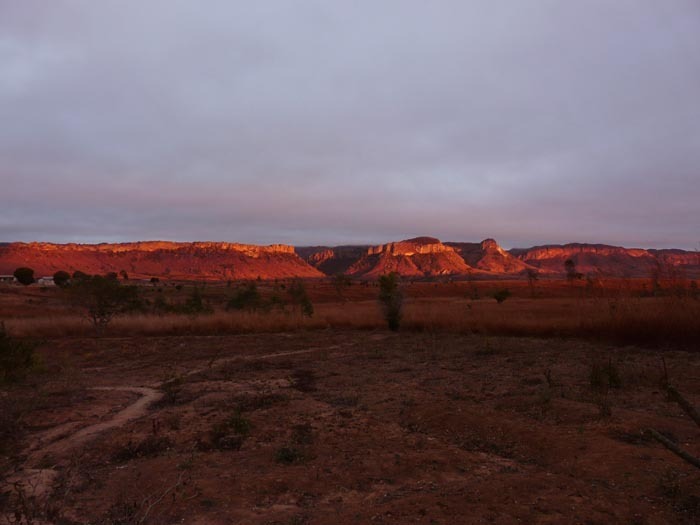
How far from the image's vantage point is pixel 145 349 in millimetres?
15508

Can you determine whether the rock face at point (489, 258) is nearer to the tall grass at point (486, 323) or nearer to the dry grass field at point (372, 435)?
the tall grass at point (486, 323)

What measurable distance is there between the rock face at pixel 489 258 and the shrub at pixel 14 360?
139233 millimetres

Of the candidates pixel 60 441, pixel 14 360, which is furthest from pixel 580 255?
pixel 60 441

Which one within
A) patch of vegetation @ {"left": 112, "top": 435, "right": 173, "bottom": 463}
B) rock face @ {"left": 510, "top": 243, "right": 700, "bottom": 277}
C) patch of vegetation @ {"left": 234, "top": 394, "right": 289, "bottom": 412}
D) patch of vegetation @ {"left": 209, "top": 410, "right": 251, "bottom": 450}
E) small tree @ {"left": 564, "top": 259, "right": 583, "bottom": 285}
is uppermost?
rock face @ {"left": 510, "top": 243, "right": 700, "bottom": 277}

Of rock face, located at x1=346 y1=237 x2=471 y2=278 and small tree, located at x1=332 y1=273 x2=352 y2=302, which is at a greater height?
rock face, located at x1=346 y1=237 x2=471 y2=278

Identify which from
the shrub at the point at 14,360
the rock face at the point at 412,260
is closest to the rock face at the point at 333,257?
the rock face at the point at 412,260

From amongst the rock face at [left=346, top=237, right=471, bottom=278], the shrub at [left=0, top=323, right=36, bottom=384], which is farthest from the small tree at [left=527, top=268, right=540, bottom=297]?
the rock face at [left=346, top=237, right=471, bottom=278]

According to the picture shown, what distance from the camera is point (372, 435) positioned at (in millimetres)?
5859

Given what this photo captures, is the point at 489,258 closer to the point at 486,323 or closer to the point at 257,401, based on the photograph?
the point at 486,323

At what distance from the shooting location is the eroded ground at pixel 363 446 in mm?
3789

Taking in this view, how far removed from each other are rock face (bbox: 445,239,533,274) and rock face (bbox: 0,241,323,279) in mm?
53892

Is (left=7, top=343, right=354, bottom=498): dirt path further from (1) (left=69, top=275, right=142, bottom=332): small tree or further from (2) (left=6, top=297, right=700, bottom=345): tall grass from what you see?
(1) (left=69, top=275, right=142, bottom=332): small tree

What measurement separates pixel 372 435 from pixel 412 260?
13715 cm

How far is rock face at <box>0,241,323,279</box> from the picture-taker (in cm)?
10181
